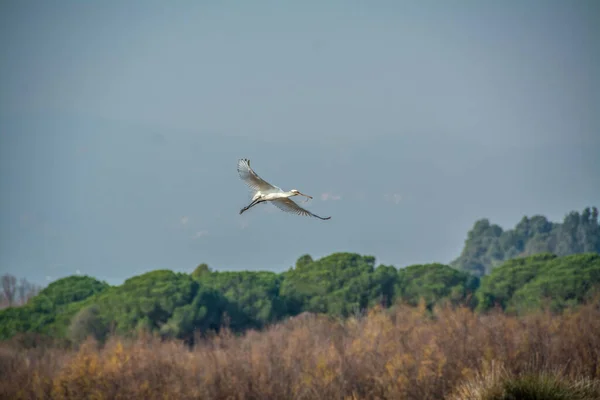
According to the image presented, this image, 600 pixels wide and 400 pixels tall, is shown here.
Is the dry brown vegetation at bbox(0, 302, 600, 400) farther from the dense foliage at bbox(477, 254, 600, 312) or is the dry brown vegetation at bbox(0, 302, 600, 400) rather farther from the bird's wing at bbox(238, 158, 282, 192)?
the bird's wing at bbox(238, 158, 282, 192)

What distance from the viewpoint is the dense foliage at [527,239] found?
111 m

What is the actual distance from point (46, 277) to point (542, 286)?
299 feet

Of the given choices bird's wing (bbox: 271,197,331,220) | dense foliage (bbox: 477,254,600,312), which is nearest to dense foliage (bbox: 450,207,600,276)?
dense foliage (bbox: 477,254,600,312)

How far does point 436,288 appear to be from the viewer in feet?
183

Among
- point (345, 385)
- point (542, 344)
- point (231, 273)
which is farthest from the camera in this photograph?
point (231, 273)

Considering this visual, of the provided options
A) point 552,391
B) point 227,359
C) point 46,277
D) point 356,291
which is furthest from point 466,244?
point 552,391

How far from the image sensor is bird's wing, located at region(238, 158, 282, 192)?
1256cm

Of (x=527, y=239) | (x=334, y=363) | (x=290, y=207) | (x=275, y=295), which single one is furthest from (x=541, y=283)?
(x=527, y=239)

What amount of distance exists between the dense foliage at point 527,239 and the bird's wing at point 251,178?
9745 centimetres

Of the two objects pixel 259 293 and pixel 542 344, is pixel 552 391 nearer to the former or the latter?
pixel 542 344

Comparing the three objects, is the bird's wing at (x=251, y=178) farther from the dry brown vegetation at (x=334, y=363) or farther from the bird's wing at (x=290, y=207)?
the dry brown vegetation at (x=334, y=363)

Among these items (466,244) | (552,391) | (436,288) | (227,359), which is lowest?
(552,391)

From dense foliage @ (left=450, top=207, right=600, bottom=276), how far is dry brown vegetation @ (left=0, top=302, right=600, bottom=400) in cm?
6811

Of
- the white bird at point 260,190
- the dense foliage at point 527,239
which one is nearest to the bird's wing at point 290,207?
the white bird at point 260,190
